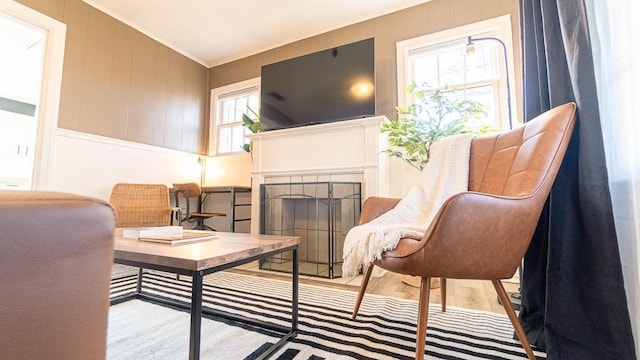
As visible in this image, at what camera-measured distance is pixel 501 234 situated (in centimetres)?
96

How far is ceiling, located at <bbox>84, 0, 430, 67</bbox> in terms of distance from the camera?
9.55 feet

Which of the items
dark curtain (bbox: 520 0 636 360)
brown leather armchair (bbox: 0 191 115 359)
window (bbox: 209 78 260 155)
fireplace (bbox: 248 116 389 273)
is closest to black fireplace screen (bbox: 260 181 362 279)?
fireplace (bbox: 248 116 389 273)

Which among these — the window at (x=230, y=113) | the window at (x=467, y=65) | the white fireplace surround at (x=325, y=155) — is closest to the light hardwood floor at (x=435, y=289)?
the white fireplace surround at (x=325, y=155)

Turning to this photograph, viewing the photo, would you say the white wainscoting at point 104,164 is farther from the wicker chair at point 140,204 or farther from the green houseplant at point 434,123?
the green houseplant at point 434,123

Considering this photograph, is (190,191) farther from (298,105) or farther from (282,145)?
(298,105)

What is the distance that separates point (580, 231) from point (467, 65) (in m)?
2.13

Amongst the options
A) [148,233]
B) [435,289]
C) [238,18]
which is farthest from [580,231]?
[238,18]

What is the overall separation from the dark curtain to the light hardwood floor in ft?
1.79

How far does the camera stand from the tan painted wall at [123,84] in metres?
2.76

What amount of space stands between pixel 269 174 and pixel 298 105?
2.53 ft

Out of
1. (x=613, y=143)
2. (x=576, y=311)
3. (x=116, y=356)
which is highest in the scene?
(x=613, y=143)

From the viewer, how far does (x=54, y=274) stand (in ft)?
1.08

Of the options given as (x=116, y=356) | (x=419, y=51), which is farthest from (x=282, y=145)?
(x=116, y=356)

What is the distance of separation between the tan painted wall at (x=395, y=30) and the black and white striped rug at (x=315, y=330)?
1851 millimetres
